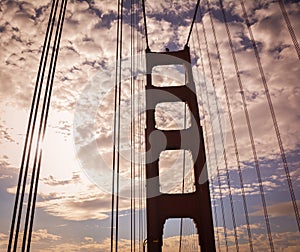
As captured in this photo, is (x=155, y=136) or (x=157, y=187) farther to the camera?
(x=155, y=136)

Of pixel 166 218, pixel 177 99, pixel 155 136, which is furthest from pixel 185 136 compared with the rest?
pixel 166 218

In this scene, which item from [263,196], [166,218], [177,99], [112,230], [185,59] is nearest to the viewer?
[112,230]

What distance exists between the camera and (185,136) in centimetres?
786

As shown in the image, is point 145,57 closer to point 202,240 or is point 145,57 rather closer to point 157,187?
point 157,187

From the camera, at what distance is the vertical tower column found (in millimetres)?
6500

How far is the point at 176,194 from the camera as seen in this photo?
7137 mm

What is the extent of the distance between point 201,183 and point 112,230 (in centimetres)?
416

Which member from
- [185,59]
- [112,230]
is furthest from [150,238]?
[185,59]

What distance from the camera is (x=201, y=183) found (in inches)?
270

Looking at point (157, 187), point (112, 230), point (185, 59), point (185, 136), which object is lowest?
point (112, 230)

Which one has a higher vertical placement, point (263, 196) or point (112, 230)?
point (263, 196)

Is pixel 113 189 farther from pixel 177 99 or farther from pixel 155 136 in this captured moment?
pixel 177 99

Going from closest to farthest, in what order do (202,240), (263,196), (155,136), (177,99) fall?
(263,196), (202,240), (155,136), (177,99)

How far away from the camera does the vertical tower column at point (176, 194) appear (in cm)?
650
